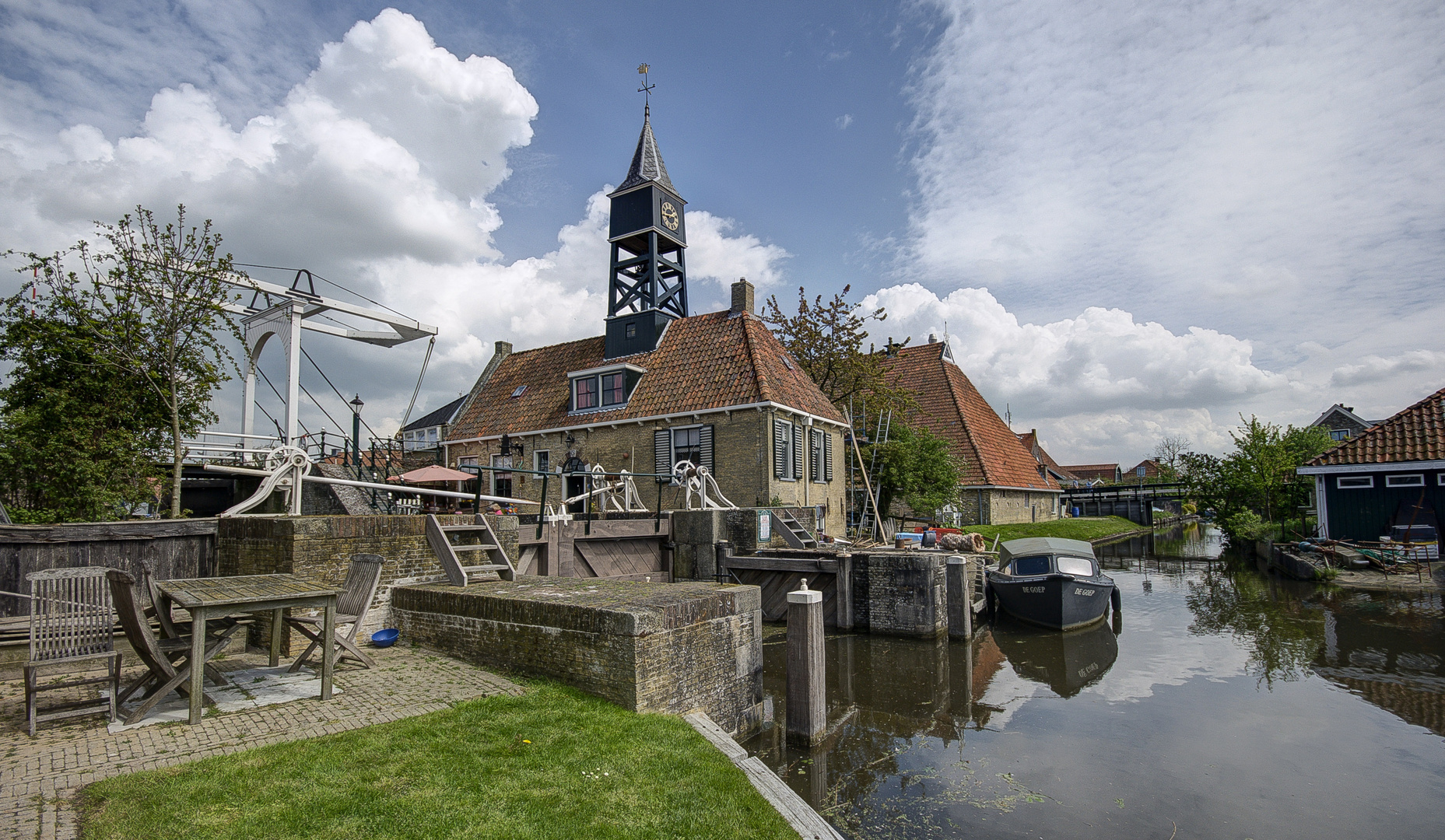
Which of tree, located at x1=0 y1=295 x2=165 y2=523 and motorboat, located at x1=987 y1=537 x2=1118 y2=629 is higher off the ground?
tree, located at x1=0 y1=295 x2=165 y2=523

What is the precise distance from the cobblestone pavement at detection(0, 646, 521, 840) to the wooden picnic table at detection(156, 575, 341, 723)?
0.32m

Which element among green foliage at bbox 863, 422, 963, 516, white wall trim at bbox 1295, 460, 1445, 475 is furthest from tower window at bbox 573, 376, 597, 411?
white wall trim at bbox 1295, 460, 1445, 475

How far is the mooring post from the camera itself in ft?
51.5

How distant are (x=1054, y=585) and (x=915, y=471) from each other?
12.3 m

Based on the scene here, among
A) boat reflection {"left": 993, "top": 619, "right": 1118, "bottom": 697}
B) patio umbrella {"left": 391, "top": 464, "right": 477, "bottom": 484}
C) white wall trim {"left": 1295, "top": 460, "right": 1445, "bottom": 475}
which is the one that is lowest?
boat reflection {"left": 993, "top": 619, "right": 1118, "bottom": 697}

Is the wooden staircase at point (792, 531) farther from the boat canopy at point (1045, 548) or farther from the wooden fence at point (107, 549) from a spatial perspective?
the wooden fence at point (107, 549)

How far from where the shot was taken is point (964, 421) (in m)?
35.8

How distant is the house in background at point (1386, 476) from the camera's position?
75.0ft

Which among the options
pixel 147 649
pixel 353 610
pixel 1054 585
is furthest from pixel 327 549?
pixel 1054 585

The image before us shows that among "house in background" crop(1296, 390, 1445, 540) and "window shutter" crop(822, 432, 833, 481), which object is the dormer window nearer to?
"window shutter" crop(822, 432, 833, 481)

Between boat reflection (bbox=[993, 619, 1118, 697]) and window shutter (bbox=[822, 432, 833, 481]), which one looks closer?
boat reflection (bbox=[993, 619, 1118, 697])

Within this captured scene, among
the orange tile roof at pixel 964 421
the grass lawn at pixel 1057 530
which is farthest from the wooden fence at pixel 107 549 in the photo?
the orange tile roof at pixel 964 421

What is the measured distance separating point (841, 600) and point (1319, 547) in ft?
61.2

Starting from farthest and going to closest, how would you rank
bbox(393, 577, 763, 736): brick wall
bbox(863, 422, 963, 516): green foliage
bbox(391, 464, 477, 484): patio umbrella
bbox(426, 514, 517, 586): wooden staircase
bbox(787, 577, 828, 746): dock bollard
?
bbox(863, 422, 963, 516): green foliage
bbox(391, 464, 477, 484): patio umbrella
bbox(426, 514, 517, 586): wooden staircase
bbox(787, 577, 828, 746): dock bollard
bbox(393, 577, 763, 736): brick wall
